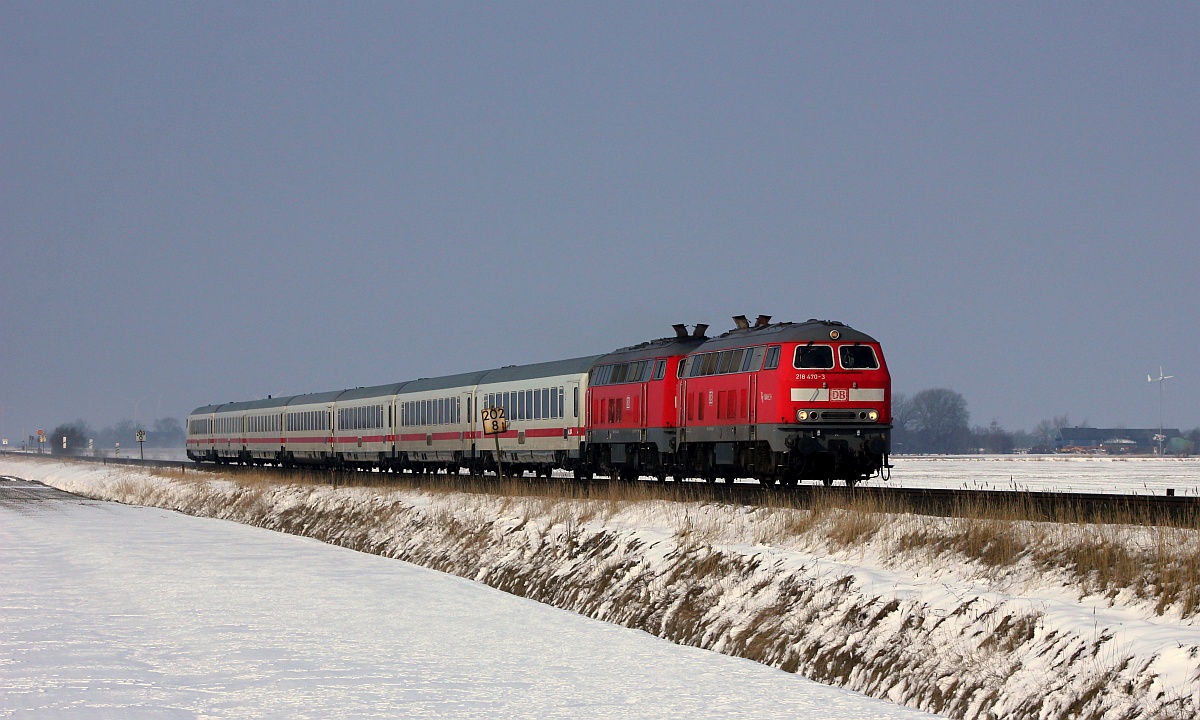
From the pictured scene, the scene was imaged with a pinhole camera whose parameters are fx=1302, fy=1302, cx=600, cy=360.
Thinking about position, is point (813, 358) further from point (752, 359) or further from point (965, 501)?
point (965, 501)

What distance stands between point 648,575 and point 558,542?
538 centimetres

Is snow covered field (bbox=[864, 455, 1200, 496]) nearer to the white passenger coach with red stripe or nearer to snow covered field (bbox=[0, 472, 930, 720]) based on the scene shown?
the white passenger coach with red stripe

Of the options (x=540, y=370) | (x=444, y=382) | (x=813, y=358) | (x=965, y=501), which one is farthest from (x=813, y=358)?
(x=444, y=382)

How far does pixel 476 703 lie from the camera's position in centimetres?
1398

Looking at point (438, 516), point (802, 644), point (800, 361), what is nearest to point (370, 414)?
point (438, 516)

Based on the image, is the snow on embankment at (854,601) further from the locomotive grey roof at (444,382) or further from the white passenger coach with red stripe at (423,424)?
the locomotive grey roof at (444,382)

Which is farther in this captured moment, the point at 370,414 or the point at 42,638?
the point at 370,414

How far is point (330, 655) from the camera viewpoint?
670 inches

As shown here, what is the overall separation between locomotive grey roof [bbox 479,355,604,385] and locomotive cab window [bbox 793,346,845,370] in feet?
46.6

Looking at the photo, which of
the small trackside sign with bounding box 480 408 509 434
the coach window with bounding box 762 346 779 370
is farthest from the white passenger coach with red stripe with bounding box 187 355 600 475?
the coach window with bounding box 762 346 779 370

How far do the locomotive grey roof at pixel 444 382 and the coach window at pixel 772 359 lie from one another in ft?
86.9

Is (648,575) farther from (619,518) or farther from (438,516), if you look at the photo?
(438,516)

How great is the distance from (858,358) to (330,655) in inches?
699

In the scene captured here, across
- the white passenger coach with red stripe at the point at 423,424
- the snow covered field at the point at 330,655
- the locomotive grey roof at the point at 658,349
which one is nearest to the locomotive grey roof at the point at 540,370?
the white passenger coach with red stripe at the point at 423,424
